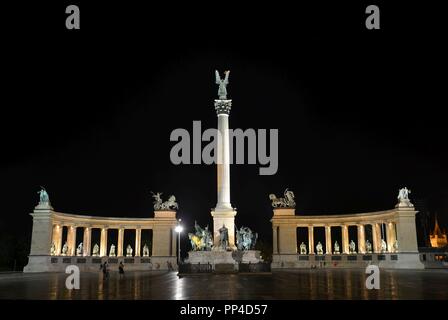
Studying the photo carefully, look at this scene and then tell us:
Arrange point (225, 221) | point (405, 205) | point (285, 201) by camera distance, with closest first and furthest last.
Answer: point (225, 221)
point (405, 205)
point (285, 201)

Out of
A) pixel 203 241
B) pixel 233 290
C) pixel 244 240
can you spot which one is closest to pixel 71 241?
pixel 203 241

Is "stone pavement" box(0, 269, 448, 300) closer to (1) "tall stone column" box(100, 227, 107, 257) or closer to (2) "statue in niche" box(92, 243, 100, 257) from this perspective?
(2) "statue in niche" box(92, 243, 100, 257)

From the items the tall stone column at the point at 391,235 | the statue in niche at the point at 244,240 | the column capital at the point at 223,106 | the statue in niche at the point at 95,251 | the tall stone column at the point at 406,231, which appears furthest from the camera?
the statue in niche at the point at 95,251

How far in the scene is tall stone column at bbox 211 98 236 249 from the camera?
192 feet

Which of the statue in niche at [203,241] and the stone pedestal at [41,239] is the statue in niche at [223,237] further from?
the stone pedestal at [41,239]

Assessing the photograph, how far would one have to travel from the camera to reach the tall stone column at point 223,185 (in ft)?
192

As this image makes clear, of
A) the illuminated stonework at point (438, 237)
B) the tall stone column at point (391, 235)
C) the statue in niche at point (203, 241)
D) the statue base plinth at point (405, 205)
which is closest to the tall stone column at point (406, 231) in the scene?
the statue base plinth at point (405, 205)

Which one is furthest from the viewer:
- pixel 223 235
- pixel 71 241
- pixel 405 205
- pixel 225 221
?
pixel 71 241

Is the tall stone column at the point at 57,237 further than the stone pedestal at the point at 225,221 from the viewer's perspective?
Yes

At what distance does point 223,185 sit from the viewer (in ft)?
198

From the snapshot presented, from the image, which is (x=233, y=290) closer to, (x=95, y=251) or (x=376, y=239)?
(x=95, y=251)

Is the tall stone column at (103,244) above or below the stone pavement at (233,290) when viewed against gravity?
above
